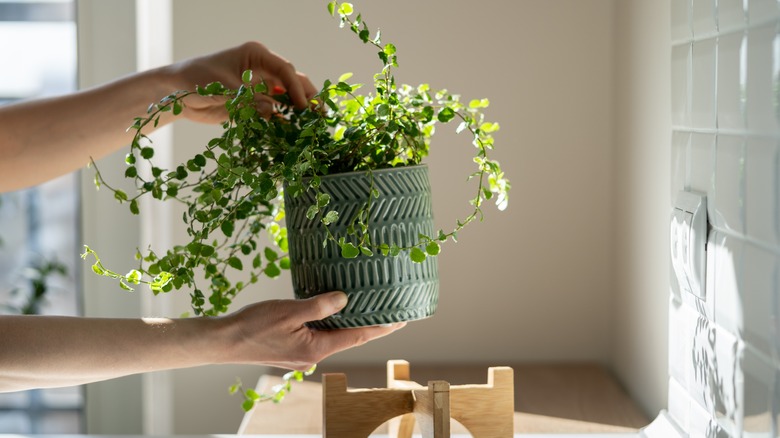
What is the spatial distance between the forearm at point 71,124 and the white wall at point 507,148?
1.74 feet

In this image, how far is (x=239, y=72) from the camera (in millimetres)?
1110

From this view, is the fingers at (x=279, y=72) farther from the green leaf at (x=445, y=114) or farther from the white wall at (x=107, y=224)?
the white wall at (x=107, y=224)

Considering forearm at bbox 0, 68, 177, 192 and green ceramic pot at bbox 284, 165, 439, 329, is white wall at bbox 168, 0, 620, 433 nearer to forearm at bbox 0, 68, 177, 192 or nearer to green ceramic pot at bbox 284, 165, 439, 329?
forearm at bbox 0, 68, 177, 192

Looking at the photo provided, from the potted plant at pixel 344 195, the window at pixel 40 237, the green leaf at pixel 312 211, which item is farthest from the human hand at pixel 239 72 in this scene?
the window at pixel 40 237

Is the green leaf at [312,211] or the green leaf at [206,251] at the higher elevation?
the green leaf at [312,211]

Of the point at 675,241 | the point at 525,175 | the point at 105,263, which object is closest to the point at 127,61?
the point at 105,263

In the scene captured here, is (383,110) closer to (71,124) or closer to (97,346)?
(97,346)

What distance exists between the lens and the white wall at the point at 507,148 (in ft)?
5.51

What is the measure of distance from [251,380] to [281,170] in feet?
3.26

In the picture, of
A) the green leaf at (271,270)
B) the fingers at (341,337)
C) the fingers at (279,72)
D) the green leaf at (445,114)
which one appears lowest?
the fingers at (341,337)

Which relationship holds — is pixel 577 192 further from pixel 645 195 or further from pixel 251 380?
pixel 251 380

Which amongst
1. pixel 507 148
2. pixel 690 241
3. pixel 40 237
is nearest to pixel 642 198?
pixel 507 148

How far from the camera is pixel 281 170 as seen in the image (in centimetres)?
85

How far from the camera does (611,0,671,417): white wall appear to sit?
1361mm
